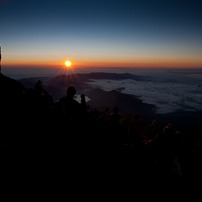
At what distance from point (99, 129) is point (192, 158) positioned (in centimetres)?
839

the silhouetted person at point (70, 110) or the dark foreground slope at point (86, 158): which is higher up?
the silhouetted person at point (70, 110)

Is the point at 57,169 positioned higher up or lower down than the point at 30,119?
lower down

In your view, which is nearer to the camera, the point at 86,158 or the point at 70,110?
the point at 86,158

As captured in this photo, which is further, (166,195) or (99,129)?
(99,129)

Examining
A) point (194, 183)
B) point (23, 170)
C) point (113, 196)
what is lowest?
point (113, 196)

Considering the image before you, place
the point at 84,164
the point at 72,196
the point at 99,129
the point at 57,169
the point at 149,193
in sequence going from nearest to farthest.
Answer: the point at 72,196 < the point at 149,193 < the point at 57,169 < the point at 84,164 < the point at 99,129

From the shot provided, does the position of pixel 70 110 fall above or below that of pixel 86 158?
above

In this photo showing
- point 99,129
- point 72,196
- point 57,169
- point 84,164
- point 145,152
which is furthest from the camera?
point 99,129

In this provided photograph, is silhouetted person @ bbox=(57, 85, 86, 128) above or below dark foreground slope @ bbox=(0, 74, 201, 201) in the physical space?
above

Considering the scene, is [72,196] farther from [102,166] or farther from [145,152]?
[145,152]

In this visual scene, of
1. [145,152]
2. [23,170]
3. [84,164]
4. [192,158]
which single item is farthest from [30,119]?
[192,158]

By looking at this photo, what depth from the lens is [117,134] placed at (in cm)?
1478

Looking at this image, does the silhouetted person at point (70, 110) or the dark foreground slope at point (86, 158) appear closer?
the dark foreground slope at point (86, 158)

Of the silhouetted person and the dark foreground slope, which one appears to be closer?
the dark foreground slope
